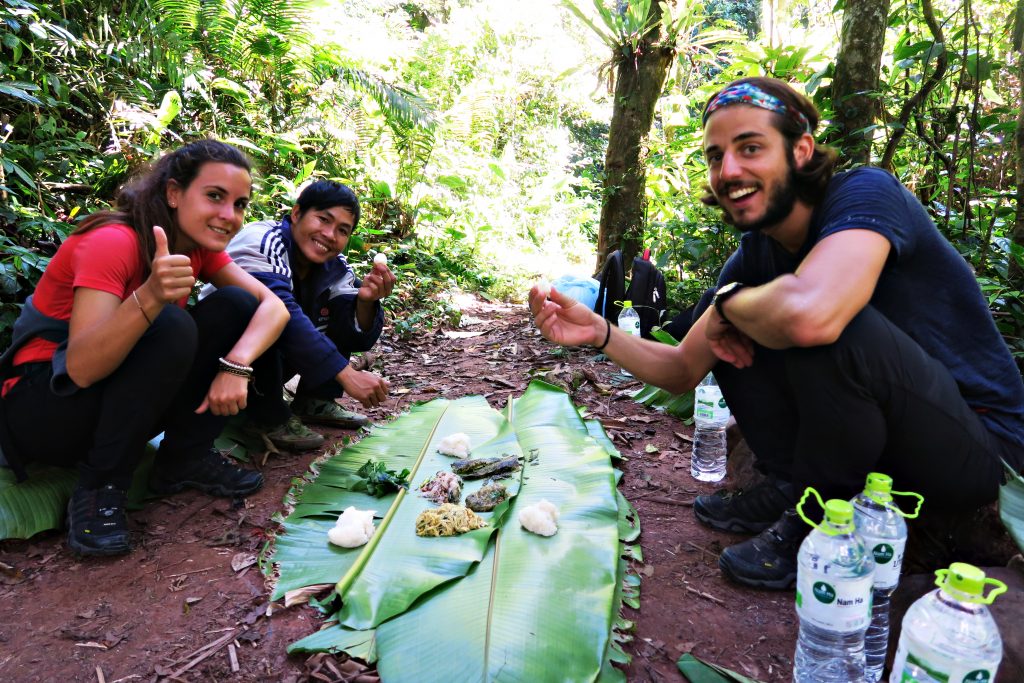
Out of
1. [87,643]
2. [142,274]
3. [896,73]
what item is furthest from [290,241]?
[896,73]

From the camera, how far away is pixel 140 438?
2250mm

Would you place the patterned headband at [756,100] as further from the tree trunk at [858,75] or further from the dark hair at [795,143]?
the tree trunk at [858,75]

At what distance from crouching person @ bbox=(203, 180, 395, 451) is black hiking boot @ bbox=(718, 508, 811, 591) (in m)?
1.50

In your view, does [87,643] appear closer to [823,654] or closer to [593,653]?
[593,653]

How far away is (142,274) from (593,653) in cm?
188

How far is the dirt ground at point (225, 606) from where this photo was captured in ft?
5.48

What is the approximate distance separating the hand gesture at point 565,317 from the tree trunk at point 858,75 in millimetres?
2340

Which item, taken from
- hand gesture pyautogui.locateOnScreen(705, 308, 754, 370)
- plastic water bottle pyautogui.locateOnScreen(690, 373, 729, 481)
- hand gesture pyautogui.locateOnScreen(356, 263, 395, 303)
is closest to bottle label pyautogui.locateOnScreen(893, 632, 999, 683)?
hand gesture pyautogui.locateOnScreen(705, 308, 754, 370)

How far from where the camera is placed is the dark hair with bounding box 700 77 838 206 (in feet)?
6.41

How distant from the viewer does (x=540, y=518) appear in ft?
7.10

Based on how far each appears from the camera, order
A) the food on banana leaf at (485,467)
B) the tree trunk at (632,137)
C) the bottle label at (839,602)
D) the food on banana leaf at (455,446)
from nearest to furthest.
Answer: the bottle label at (839,602)
the food on banana leaf at (485,467)
the food on banana leaf at (455,446)
the tree trunk at (632,137)

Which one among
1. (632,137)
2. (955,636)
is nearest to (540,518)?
(955,636)

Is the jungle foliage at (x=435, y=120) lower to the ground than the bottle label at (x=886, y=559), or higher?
higher

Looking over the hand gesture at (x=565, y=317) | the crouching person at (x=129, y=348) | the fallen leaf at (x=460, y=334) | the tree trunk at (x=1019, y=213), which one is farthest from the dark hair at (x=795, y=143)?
the fallen leaf at (x=460, y=334)
